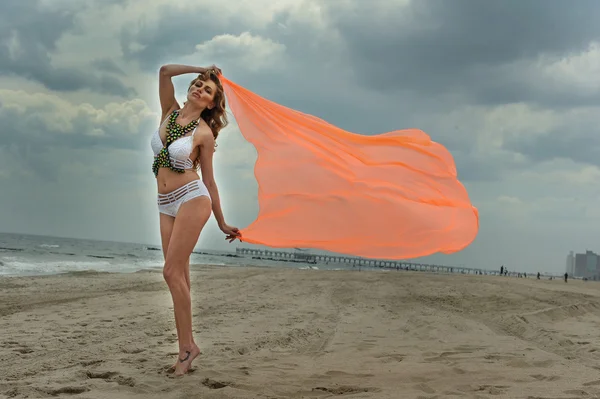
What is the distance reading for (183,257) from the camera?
5012 mm

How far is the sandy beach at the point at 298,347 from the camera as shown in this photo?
4719 mm

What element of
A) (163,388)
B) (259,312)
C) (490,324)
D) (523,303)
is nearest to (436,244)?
(163,388)

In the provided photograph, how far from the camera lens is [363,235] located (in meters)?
5.55

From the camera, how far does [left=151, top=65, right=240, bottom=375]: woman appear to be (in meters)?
4.96

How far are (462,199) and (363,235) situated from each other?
62.4 inches

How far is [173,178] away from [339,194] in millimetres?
1782

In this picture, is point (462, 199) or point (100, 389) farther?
point (462, 199)

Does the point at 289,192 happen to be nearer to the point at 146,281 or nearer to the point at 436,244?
the point at 436,244

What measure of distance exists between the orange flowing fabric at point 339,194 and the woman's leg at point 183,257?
2.02 feet

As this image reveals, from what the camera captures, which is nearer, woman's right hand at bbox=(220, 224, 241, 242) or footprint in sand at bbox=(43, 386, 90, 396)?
footprint in sand at bbox=(43, 386, 90, 396)

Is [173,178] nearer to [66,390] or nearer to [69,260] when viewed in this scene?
[66,390]

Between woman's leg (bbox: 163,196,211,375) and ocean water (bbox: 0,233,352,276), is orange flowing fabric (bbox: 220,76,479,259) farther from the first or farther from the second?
ocean water (bbox: 0,233,352,276)

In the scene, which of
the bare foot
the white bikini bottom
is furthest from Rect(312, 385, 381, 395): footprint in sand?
the white bikini bottom

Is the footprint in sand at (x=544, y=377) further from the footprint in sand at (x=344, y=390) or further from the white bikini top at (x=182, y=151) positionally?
the white bikini top at (x=182, y=151)
